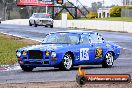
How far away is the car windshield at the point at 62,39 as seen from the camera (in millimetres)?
17719

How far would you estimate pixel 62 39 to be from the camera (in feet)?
58.4

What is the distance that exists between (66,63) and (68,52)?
0.37 m

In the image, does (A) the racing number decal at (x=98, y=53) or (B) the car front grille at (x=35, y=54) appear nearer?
(B) the car front grille at (x=35, y=54)

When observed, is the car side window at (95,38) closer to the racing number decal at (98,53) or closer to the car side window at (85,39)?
the car side window at (85,39)

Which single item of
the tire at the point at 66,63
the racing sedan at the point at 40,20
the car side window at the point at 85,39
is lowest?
the racing sedan at the point at 40,20

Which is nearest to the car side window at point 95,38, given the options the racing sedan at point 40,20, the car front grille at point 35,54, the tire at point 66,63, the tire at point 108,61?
the tire at point 108,61

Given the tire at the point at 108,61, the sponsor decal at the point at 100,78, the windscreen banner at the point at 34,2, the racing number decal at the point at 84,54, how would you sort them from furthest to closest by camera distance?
1. the windscreen banner at the point at 34,2
2. the tire at the point at 108,61
3. the racing number decal at the point at 84,54
4. the sponsor decal at the point at 100,78

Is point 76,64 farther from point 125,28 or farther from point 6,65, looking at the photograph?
point 125,28

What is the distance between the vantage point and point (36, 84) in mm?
12734

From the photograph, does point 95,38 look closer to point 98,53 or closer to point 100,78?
point 98,53

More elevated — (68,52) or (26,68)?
(68,52)

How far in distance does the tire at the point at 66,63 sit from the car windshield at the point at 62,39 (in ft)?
2.29

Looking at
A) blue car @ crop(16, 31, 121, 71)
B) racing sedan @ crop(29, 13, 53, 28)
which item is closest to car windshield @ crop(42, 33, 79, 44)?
blue car @ crop(16, 31, 121, 71)

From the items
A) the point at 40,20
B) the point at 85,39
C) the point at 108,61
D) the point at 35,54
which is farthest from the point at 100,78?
the point at 40,20
